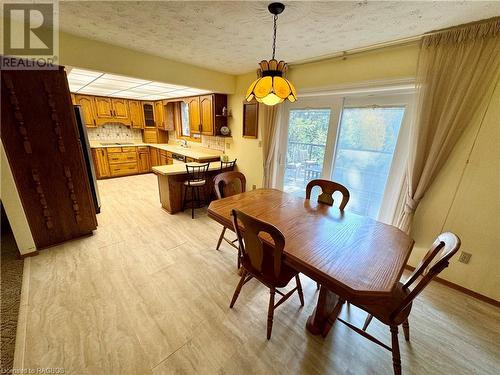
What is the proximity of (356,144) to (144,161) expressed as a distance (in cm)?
554

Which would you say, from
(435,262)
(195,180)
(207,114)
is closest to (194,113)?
(207,114)

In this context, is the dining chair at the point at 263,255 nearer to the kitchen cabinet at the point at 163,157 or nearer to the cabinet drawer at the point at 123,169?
the kitchen cabinet at the point at 163,157

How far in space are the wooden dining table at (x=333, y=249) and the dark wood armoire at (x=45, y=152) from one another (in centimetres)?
190

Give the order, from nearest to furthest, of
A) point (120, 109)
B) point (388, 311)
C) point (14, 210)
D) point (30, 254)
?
point (388, 311)
point (14, 210)
point (30, 254)
point (120, 109)

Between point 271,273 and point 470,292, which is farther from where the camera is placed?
point 470,292

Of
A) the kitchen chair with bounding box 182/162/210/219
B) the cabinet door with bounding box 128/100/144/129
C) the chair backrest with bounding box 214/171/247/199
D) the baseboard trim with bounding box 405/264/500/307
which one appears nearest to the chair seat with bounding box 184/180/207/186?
the kitchen chair with bounding box 182/162/210/219

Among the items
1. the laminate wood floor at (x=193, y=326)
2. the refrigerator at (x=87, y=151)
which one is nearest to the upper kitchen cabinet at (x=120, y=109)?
the refrigerator at (x=87, y=151)

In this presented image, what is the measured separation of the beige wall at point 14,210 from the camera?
195 cm

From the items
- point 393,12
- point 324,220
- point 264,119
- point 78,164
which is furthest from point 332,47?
point 78,164

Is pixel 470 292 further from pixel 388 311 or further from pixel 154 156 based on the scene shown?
pixel 154 156

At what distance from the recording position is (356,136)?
2.50m

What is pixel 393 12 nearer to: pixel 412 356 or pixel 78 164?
pixel 412 356

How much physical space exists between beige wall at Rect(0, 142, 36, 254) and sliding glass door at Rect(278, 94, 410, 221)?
3.37 meters

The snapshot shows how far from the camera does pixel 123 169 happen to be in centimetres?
538
